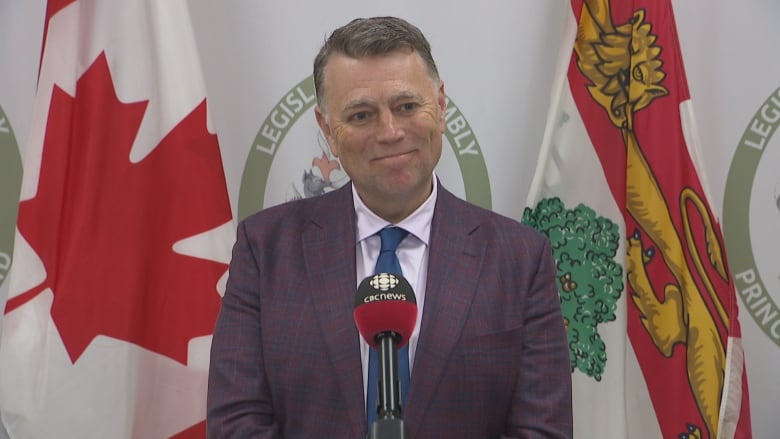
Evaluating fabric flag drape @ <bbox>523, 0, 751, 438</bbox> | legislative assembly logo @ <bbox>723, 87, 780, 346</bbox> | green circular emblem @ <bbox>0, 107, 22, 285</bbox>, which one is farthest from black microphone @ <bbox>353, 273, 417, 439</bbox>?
legislative assembly logo @ <bbox>723, 87, 780, 346</bbox>

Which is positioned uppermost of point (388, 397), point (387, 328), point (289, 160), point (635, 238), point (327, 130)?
point (289, 160)

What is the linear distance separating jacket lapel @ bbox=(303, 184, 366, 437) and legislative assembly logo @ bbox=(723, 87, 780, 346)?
1595 mm

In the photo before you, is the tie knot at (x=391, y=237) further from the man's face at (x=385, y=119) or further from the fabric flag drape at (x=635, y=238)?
the fabric flag drape at (x=635, y=238)

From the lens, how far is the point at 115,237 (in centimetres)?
275

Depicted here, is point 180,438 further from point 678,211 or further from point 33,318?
point 678,211

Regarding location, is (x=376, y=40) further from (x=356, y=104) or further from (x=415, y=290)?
(x=415, y=290)

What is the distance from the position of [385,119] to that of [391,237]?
0.85 ft

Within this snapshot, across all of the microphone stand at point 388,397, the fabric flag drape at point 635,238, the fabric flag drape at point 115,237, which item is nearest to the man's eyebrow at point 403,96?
the microphone stand at point 388,397

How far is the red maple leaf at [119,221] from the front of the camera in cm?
272

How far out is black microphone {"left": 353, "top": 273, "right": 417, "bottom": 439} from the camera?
53.3 inches

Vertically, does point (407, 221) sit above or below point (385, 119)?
below

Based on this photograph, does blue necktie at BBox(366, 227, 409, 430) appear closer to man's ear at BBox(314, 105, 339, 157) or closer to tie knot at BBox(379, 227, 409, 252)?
tie knot at BBox(379, 227, 409, 252)

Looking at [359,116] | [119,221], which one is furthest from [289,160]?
[359,116]

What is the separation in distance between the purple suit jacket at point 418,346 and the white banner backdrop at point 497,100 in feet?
3.58
